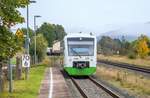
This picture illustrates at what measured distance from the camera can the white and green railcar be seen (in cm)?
3853

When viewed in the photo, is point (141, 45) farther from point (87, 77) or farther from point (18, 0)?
point (18, 0)

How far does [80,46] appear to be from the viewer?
39.2m

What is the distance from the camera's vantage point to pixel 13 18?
1741cm

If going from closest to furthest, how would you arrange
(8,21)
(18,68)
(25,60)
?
(8,21), (25,60), (18,68)

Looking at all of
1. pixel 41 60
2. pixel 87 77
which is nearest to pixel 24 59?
pixel 87 77

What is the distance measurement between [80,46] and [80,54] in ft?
2.42

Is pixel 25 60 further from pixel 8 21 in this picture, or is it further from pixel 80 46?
pixel 8 21

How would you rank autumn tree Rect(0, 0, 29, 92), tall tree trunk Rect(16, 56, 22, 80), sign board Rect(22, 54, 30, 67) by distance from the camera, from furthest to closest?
tall tree trunk Rect(16, 56, 22, 80) < sign board Rect(22, 54, 30, 67) < autumn tree Rect(0, 0, 29, 92)

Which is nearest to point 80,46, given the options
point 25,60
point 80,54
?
point 80,54

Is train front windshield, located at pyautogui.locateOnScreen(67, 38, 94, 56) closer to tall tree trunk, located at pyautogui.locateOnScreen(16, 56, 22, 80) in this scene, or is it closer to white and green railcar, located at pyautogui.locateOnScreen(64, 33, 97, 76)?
white and green railcar, located at pyautogui.locateOnScreen(64, 33, 97, 76)

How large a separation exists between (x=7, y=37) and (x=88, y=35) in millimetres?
22357

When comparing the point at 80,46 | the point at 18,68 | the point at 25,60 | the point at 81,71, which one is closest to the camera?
the point at 25,60

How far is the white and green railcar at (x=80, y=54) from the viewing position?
1517 inches

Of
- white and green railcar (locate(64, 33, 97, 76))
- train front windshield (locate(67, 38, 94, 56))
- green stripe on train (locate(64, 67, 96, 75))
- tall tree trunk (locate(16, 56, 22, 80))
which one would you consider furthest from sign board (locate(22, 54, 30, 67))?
train front windshield (locate(67, 38, 94, 56))
